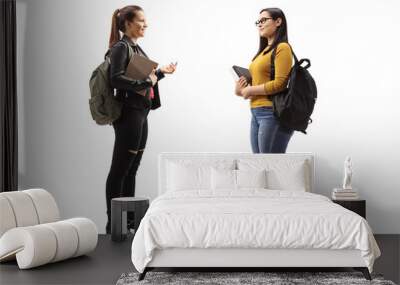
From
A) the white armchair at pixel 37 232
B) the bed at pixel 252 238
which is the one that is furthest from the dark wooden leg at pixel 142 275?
the white armchair at pixel 37 232

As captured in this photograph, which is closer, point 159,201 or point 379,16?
point 159,201

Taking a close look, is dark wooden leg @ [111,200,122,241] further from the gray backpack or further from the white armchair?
the gray backpack

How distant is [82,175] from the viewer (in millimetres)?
7199

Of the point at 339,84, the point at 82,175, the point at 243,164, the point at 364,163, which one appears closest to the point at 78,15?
the point at 82,175

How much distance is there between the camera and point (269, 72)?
694 centimetres

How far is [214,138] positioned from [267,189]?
1.06 meters

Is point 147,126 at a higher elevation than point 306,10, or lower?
lower

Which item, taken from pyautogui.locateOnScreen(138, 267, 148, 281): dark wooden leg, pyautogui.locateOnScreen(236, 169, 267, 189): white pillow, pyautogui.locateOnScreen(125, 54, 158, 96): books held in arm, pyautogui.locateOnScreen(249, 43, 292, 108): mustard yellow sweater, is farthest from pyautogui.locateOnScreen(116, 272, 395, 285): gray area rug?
pyautogui.locateOnScreen(125, 54, 158, 96): books held in arm

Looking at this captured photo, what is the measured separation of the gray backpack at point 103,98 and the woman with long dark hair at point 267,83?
1319 millimetres

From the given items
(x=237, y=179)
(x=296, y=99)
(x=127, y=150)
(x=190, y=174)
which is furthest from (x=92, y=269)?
(x=296, y=99)

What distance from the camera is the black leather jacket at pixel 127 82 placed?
275 inches

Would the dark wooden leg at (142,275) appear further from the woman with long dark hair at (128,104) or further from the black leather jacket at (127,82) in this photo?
the black leather jacket at (127,82)

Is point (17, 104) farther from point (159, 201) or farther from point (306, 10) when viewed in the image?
point (306, 10)

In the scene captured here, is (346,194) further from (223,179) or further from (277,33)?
(277,33)
